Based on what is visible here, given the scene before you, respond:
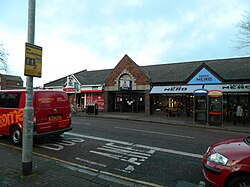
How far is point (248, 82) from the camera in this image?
16875 millimetres

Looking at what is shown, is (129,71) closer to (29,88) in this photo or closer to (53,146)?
(53,146)

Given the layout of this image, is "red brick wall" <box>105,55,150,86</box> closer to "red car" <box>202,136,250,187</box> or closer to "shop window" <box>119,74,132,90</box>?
"shop window" <box>119,74,132,90</box>

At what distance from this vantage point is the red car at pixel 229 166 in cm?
318

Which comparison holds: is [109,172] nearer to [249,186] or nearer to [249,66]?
[249,186]

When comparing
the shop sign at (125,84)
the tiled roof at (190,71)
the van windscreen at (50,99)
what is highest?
the tiled roof at (190,71)

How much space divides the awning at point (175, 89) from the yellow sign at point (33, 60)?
1584 centimetres

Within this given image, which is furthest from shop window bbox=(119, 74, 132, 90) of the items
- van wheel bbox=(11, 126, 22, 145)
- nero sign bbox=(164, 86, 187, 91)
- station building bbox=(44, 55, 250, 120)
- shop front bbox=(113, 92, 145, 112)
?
van wheel bbox=(11, 126, 22, 145)

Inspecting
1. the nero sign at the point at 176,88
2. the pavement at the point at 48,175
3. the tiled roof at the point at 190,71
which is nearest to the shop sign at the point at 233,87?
the tiled roof at the point at 190,71

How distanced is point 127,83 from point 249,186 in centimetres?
1949

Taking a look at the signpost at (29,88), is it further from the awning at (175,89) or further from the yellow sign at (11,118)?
the awning at (175,89)

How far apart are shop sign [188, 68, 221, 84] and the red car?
15315 mm

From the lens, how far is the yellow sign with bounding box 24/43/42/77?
4152mm

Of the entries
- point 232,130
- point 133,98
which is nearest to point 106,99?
point 133,98

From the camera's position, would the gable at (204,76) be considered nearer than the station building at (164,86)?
No
